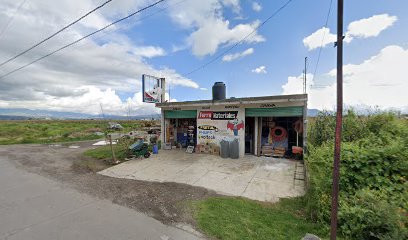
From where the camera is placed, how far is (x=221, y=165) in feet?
30.9

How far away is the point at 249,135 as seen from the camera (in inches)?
466

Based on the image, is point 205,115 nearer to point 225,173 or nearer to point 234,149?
point 234,149

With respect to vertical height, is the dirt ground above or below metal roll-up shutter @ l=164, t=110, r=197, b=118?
below

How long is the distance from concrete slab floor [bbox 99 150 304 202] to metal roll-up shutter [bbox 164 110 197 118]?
2880 mm

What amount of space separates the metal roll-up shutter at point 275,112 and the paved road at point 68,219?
7857 millimetres

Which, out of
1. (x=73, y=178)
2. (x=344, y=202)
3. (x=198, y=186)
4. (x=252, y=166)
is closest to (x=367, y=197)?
(x=344, y=202)

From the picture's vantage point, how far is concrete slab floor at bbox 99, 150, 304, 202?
6.40 metres

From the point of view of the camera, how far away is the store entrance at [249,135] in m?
11.6

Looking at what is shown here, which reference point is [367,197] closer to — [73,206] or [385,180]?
[385,180]

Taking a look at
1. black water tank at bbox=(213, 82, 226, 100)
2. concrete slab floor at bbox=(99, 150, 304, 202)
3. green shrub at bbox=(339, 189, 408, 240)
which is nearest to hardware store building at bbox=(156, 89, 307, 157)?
black water tank at bbox=(213, 82, 226, 100)

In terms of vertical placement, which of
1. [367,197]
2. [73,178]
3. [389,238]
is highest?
[367,197]

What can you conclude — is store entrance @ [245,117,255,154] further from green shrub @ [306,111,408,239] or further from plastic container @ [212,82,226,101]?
green shrub @ [306,111,408,239]

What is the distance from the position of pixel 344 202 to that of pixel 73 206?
21.4 feet

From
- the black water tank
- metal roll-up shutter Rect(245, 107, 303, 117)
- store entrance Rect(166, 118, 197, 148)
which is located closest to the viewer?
metal roll-up shutter Rect(245, 107, 303, 117)
